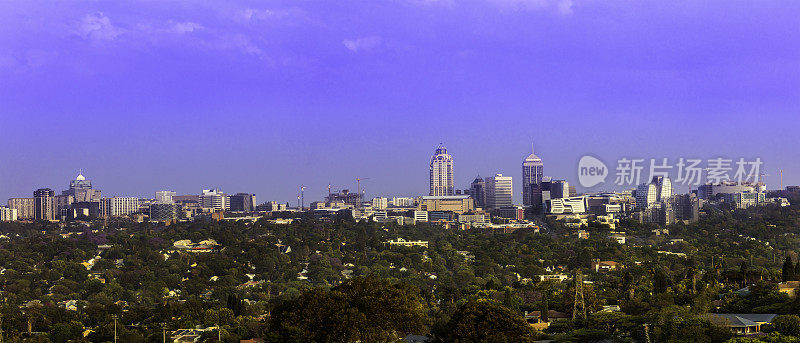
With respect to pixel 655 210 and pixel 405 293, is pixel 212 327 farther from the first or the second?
pixel 655 210

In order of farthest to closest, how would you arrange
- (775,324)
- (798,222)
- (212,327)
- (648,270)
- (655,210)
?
(655,210), (798,222), (648,270), (212,327), (775,324)

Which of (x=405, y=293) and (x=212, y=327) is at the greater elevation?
(x=405, y=293)

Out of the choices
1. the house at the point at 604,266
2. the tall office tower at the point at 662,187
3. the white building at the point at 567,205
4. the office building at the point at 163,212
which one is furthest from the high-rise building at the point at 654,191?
the office building at the point at 163,212

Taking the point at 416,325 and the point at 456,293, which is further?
the point at 456,293

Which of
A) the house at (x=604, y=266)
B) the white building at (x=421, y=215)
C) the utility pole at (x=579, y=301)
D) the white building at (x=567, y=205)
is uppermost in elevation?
the white building at (x=567, y=205)

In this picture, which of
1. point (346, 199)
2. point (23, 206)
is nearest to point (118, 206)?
point (23, 206)

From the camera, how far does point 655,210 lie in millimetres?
78438

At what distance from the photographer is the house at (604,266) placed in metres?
45.7

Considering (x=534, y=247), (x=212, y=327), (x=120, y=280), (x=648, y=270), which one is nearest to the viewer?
(x=212, y=327)

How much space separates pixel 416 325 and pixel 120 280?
28.9 meters

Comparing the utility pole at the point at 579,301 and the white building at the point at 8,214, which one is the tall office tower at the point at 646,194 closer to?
the utility pole at the point at 579,301

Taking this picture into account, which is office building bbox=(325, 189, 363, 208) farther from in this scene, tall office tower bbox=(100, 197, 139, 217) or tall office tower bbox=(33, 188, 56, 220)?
tall office tower bbox=(33, 188, 56, 220)

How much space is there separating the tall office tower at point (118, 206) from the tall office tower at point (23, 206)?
8.84 metres

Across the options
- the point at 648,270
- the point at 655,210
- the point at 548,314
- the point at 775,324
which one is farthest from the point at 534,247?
the point at 775,324
